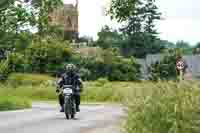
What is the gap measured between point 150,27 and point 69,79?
85706 mm

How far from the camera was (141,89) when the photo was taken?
13.0 m

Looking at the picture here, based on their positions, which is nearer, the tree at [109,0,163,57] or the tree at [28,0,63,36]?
the tree at [28,0,63,36]

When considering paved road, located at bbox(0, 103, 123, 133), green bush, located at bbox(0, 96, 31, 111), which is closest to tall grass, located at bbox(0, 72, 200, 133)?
paved road, located at bbox(0, 103, 123, 133)

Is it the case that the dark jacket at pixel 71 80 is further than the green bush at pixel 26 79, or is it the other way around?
the green bush at pixel 26 79

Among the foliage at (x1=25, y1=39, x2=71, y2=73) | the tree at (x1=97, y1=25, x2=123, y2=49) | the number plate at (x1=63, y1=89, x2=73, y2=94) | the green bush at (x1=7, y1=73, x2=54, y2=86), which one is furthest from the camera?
the tree at (x1=97, y1=25, x2=123, y2=49)

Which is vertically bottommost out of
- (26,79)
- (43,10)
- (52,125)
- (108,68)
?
(26,79)

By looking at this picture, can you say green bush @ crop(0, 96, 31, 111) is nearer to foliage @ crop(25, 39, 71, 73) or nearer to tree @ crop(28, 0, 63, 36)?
tree @ crop(28, 0, 63, 36)

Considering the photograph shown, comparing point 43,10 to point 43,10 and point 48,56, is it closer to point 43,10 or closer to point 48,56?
point 43,10

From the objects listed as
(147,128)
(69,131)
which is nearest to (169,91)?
(147,128)

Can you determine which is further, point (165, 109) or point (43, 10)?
point (43, 10)

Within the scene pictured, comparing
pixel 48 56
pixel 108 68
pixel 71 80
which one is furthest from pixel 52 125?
pixel 108 68

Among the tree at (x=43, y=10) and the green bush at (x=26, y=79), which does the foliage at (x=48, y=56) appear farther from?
the tree at (x=43, y=10)

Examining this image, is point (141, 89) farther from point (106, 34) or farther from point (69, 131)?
point (106, 34)

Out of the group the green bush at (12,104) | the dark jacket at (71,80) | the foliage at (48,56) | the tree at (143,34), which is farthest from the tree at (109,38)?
the dark jacket at (71,80)
